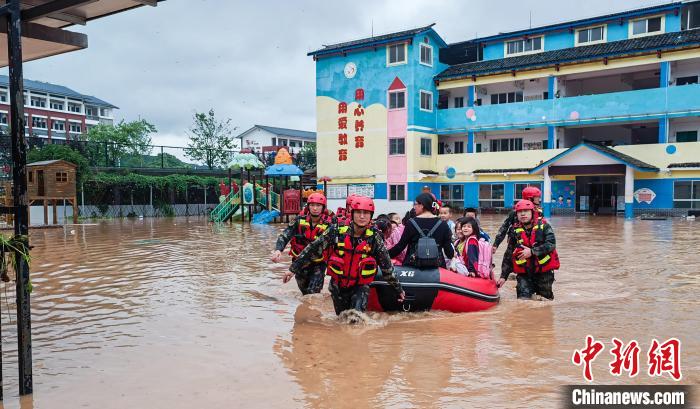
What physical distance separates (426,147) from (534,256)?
28.5 m

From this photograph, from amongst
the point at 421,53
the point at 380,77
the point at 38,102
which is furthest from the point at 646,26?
the point at 38,102

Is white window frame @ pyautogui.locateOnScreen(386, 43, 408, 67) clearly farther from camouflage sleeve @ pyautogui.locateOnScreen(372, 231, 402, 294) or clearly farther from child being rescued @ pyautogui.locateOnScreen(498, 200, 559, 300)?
camouflage sleeve @ pyautogui.locateOnScreen(372, 231, 402, 294)

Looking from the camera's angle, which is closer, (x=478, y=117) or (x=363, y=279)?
(x=363, y=279)

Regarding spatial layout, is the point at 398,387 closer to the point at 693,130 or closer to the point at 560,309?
the point at 560,309

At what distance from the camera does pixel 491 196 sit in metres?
34.3

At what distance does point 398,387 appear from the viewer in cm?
476

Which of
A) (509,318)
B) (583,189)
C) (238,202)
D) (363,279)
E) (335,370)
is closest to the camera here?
(335,370)

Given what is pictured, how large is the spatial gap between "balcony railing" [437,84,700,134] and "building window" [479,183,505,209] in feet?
11.5

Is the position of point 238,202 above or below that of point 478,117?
below

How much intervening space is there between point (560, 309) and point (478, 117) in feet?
91.1

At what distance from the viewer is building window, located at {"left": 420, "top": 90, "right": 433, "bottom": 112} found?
34844mm

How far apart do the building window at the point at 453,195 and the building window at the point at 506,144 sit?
3.36 m

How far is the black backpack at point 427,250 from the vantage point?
7105 millimetres

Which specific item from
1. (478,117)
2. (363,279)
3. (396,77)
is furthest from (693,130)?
(363,279)
